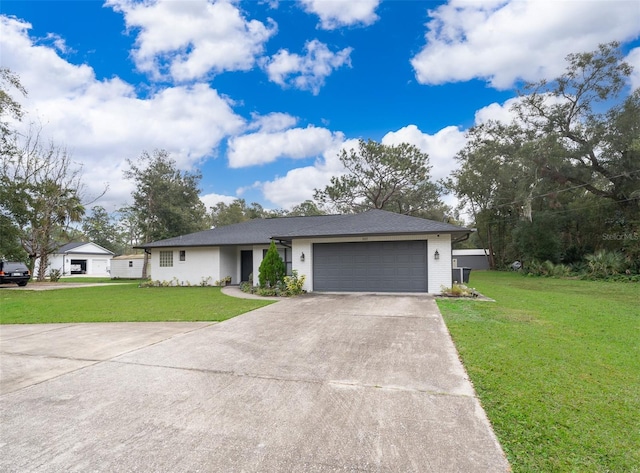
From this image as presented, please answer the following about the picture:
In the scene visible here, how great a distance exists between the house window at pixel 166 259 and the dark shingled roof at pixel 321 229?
0.58 meters

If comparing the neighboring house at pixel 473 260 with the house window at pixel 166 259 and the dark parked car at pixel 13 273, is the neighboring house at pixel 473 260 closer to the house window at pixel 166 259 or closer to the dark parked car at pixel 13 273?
the house window at pixel 166 259

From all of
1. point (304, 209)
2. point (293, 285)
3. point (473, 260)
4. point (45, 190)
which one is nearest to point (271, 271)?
point (293, 285)

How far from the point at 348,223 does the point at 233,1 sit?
841 centimetres

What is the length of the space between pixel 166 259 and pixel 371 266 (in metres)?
11.0

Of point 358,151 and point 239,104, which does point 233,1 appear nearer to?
point 239,104

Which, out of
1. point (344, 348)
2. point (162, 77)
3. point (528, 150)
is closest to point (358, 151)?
point (528, 150)

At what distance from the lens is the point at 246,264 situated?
16.8m

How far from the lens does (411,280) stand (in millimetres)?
11547

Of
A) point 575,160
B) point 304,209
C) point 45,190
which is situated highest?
point 575,160

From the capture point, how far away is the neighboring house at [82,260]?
1284 inches

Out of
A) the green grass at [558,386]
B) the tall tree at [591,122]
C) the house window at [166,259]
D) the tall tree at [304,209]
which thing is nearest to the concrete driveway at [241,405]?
the green grass at [558,386]

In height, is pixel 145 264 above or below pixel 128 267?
above

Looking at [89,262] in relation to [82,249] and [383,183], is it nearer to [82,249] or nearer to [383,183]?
[82,249]

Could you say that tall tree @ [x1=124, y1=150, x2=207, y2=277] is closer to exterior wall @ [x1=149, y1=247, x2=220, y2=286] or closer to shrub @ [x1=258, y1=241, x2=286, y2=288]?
exterior wall @ [x1=149, y1=247, x2=220, y2=286]
